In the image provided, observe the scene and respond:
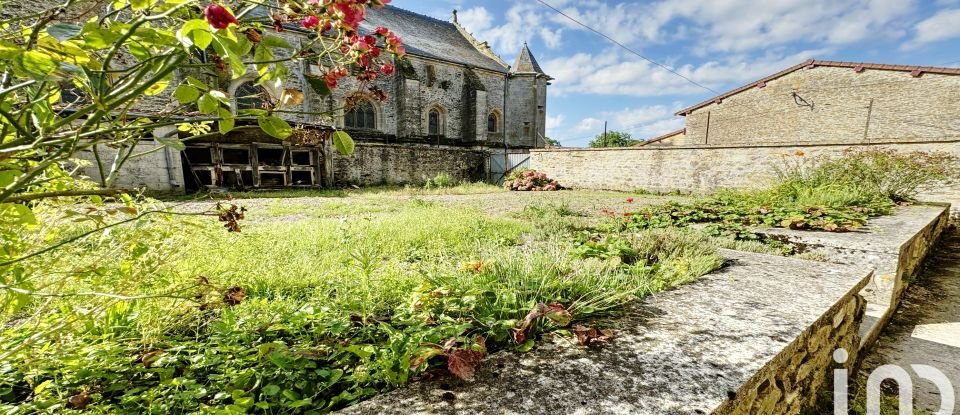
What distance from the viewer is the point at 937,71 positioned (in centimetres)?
1168

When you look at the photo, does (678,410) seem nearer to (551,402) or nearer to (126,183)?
(551,402)

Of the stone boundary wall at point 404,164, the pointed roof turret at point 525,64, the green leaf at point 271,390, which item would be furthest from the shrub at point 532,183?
the green leaf at point 271,390

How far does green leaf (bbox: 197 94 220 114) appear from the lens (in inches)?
31.7

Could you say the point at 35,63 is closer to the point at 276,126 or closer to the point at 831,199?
the point at 276,126

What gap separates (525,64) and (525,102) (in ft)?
7.40

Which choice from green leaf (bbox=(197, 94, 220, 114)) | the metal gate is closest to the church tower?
the metal gate

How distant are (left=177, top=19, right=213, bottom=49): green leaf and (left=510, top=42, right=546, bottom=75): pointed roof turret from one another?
2331 cm

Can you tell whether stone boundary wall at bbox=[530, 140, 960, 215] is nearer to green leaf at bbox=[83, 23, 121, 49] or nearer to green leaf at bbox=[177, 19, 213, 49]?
green leaf at bbox=[177, 19, 213, 49]

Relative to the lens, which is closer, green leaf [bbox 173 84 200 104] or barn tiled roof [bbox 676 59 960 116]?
green leaf [bbox 173 84 200 104]

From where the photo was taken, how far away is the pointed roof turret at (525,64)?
73.8 ft

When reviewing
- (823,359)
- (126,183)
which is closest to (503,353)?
(823,359)

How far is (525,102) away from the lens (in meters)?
22.6

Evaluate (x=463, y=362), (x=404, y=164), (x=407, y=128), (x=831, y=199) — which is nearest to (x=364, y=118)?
(x=407, y=128)

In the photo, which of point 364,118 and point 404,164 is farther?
point 364,118
